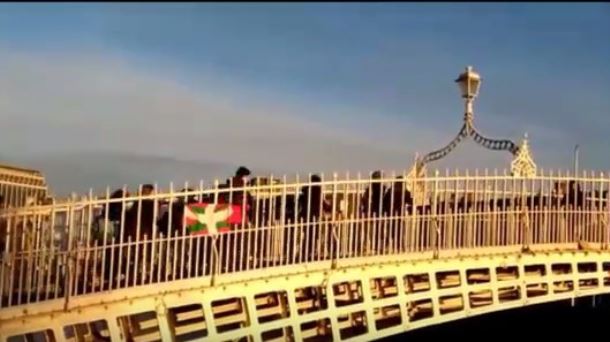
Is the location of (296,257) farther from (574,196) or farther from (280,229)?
(574,196)

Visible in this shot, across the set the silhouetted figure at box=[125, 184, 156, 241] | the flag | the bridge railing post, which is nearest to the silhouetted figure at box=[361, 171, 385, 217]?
the bridge railing post

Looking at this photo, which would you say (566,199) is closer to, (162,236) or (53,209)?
(162,236)

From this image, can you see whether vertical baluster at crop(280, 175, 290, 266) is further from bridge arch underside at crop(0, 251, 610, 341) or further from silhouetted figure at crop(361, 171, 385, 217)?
silhouetted figure at crop(361, 171, 385, 217)

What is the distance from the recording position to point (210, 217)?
42.9 ft

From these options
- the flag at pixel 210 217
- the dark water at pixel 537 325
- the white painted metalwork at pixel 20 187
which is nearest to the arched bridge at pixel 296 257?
the flag at pixel 210 217

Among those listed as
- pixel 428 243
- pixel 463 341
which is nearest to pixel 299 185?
pixel 428 243

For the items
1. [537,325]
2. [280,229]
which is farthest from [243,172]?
[537,325]

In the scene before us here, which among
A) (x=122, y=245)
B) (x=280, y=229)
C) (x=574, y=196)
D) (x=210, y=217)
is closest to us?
(x=122, y=245)

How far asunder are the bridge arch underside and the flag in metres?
0.71

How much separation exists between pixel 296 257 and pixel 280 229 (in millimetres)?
506

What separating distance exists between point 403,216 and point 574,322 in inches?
333

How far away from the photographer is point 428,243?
15.7m

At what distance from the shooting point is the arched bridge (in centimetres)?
1171

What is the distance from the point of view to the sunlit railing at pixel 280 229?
→ 38.0 ft
